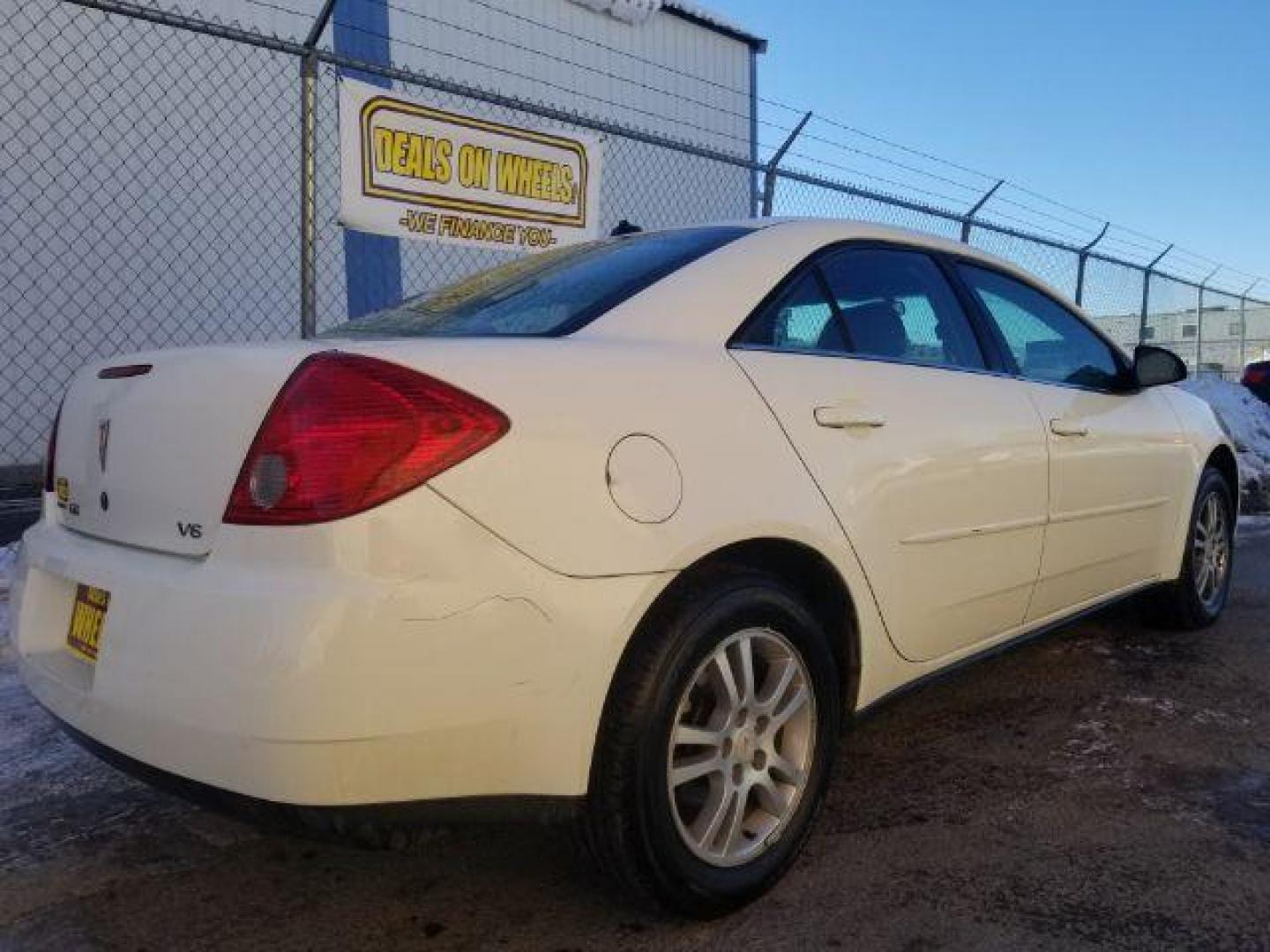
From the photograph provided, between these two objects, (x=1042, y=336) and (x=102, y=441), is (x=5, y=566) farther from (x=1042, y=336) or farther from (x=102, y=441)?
(x=1042, y=336)

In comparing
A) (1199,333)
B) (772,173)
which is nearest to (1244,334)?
(1199,333)

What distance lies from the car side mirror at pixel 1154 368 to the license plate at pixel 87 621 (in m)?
3.42

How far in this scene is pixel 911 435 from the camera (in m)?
2.62

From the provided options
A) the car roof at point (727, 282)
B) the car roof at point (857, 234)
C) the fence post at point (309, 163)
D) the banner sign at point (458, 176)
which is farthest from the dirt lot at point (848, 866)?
the banner sign at point (458, 176)

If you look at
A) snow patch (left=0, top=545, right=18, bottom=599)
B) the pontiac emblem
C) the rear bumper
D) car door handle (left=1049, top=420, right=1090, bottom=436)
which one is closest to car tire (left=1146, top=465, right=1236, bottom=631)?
car door handle (left=1049, top=420, right=1090, bottom=436)

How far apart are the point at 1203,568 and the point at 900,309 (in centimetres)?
234

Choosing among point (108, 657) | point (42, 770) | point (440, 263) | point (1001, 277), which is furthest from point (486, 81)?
point (108, 657)

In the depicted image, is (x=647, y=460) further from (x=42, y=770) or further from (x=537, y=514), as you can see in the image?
(x=42, y=770)

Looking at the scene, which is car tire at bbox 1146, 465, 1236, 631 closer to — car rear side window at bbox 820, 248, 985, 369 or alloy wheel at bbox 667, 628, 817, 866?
car rear side window at bbox 820, 248, 985, 369

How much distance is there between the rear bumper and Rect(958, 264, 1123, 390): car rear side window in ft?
6.43

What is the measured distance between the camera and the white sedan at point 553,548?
1.71 m

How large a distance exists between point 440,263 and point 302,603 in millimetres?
7261

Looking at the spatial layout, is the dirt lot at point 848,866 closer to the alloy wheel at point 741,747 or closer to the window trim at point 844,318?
the alloy wheel at point 741,747

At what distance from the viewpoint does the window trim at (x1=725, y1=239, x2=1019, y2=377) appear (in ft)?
7.97
